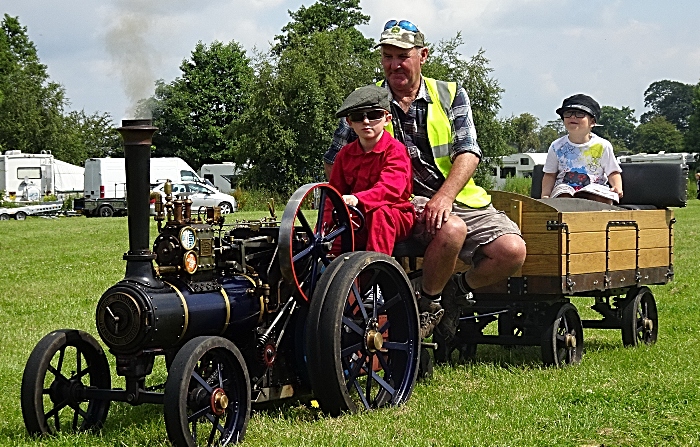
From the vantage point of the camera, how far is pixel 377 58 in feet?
167

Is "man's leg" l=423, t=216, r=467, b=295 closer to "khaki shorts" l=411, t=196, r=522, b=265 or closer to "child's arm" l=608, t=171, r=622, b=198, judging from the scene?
"khaki shorts" l=411, t=196, r=522, b=265

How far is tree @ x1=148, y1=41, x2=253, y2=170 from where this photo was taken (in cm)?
3319

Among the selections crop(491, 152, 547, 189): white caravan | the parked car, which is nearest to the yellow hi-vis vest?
the parked car

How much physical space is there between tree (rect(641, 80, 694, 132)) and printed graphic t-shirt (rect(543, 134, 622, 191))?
15456 cm

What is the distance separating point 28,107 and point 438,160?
54598mm

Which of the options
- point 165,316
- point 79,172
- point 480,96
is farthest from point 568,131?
point 79,172

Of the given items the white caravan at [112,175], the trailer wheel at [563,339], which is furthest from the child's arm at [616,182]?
the white caravan at [112,175]

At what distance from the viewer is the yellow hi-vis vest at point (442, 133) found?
20.7ft

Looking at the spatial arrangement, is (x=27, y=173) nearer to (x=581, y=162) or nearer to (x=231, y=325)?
(x=581, y=162)

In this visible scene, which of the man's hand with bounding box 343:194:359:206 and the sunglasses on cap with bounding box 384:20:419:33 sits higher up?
the sunglasses on cap with bounding box 384:20:419:33

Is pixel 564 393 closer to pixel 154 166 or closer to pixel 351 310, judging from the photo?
pixel 351 310

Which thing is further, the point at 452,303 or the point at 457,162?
Result: the point at 452,303

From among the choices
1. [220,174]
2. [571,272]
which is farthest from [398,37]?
[220,174]

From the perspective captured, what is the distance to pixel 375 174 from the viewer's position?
5.82 meters
